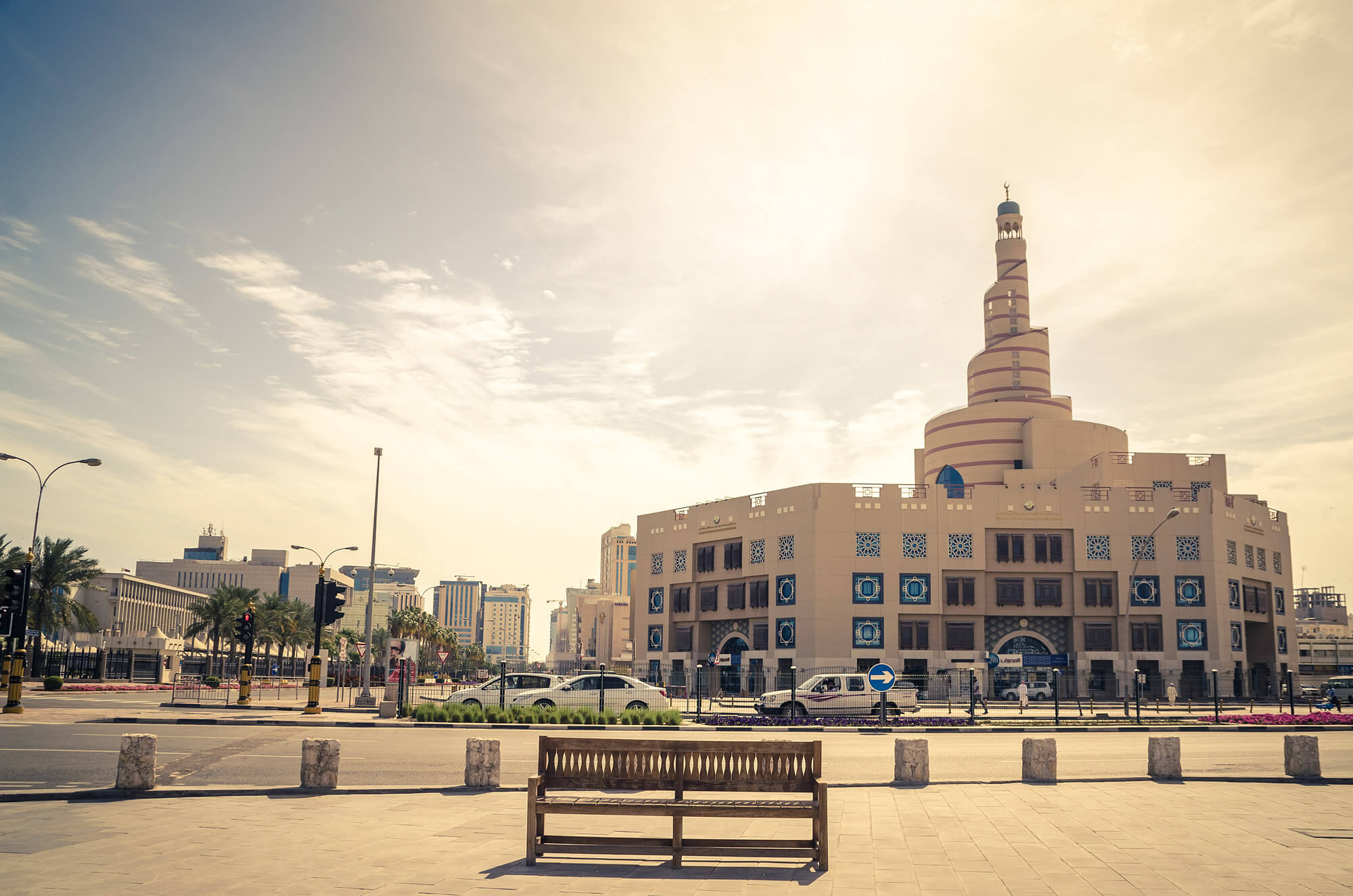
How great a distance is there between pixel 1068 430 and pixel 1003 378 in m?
7.35

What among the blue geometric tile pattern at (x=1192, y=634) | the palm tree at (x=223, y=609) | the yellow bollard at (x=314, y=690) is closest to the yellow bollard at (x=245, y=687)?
the yellow bollard at (x=314, y=690)

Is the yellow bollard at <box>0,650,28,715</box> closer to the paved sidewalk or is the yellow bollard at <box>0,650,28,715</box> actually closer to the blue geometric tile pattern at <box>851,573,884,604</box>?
the paved sidewalk

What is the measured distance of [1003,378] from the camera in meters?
73.6

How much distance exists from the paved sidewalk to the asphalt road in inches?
103

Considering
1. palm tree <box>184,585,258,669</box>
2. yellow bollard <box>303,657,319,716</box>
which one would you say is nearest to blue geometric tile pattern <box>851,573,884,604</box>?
yellow bollard <box>303,657,319,716</box>

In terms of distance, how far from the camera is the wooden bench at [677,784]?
8523 mm

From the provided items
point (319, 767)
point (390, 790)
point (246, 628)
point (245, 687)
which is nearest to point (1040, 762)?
point (390, 790)

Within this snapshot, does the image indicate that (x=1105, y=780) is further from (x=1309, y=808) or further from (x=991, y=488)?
(x=991, y=488)

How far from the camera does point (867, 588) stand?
196ft

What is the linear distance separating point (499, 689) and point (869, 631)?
34.6 metres

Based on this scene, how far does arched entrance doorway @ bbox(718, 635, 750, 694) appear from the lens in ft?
212

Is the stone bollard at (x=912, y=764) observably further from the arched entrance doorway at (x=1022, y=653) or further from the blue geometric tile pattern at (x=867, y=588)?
the blue geometric tile pattern at (x=867, y=588)

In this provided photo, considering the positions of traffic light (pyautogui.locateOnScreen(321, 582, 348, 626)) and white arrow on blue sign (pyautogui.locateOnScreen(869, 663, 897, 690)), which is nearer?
white arrow on blue sign (pyautogui.locateOnScreen(869, 663, 897, 690))

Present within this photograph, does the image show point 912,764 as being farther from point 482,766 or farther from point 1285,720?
point 1285,720
